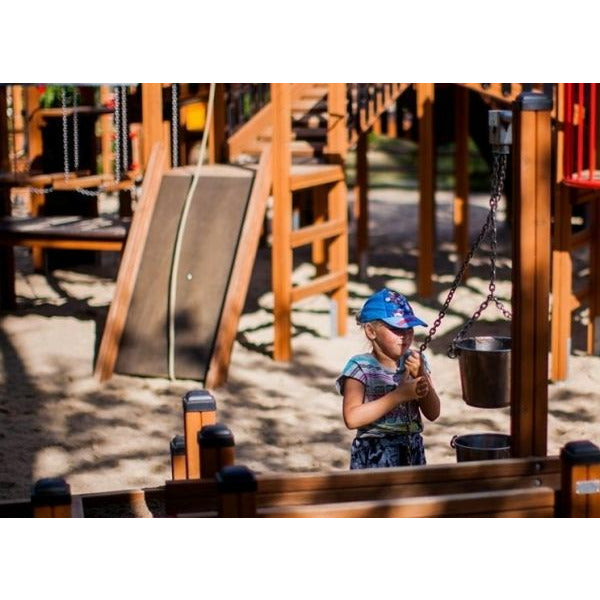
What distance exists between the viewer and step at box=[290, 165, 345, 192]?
9141mm

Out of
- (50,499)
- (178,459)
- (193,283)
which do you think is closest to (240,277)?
(193,283)

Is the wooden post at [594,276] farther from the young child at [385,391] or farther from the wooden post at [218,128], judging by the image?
the young child at [385,391]

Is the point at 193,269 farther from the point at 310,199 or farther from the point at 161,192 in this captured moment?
the point at 310,199

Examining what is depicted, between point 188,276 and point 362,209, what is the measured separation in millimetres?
3932

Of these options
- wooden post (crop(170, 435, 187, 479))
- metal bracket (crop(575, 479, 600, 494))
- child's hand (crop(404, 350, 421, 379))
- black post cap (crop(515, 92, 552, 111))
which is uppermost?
black post cap (crop(515, 92, 552, 111))

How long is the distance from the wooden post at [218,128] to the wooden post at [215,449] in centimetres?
609

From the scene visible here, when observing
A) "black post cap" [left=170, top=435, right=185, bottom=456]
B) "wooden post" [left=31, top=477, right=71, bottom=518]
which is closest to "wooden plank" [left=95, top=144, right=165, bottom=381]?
"black post cap" [left=170, top=435, right=185, bottom=456]

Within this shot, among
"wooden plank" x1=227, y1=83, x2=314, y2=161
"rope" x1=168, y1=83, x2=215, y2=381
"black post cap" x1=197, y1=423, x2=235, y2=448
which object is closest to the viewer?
"black post cap" x1=197, y1=423, x2=235, y2=448

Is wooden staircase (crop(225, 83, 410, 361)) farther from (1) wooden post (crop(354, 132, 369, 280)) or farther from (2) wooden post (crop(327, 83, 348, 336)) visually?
(1) wooden post (crop(354, 132, 369, 280))

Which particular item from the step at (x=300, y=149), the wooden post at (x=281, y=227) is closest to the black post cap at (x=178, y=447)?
the wooden post at (x=281, y=227)

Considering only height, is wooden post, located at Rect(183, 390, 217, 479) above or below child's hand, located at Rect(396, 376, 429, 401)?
below

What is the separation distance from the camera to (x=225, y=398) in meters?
8.15

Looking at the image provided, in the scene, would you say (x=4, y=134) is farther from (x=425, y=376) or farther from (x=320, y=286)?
(x=425, y=376)
